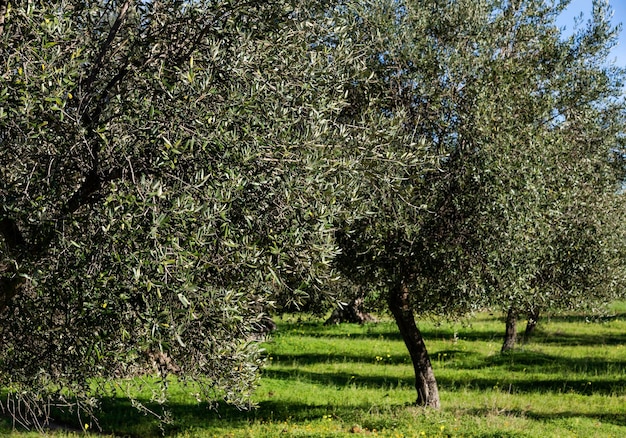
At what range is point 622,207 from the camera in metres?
22.5

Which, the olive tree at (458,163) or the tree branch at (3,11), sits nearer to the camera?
the tree branch at (3,11)

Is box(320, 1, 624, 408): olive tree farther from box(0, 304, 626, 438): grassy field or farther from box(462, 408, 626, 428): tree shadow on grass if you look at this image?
box(462, 408, 626, 428): tree shadow on grass

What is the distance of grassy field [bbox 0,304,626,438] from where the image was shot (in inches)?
707

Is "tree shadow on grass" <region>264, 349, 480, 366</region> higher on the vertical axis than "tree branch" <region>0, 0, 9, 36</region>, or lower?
lower

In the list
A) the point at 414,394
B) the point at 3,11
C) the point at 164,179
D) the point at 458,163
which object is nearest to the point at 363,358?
the point at 414,394

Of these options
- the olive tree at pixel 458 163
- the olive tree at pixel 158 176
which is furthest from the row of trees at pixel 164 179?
the olive tree at pixel 458 163

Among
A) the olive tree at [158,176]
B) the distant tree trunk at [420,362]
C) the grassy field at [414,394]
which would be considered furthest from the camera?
the distant tree trunk at [420,362]

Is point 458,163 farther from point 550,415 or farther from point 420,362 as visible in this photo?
point 550,415

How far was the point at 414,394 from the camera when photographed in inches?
893

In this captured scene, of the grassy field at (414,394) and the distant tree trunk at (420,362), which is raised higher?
the distant tree trunk at (420,362)

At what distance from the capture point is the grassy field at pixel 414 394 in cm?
1795

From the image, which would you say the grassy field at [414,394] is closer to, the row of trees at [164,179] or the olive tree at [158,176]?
the row of trees at [164,179]

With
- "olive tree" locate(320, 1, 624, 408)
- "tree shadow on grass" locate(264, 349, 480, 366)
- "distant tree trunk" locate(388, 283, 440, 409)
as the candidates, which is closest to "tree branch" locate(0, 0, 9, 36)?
"olive tree" locate(320, 1, 624, 408)

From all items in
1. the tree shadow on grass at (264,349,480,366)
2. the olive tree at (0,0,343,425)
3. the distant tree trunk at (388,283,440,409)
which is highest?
the olive tree at (0,0,343,425)
